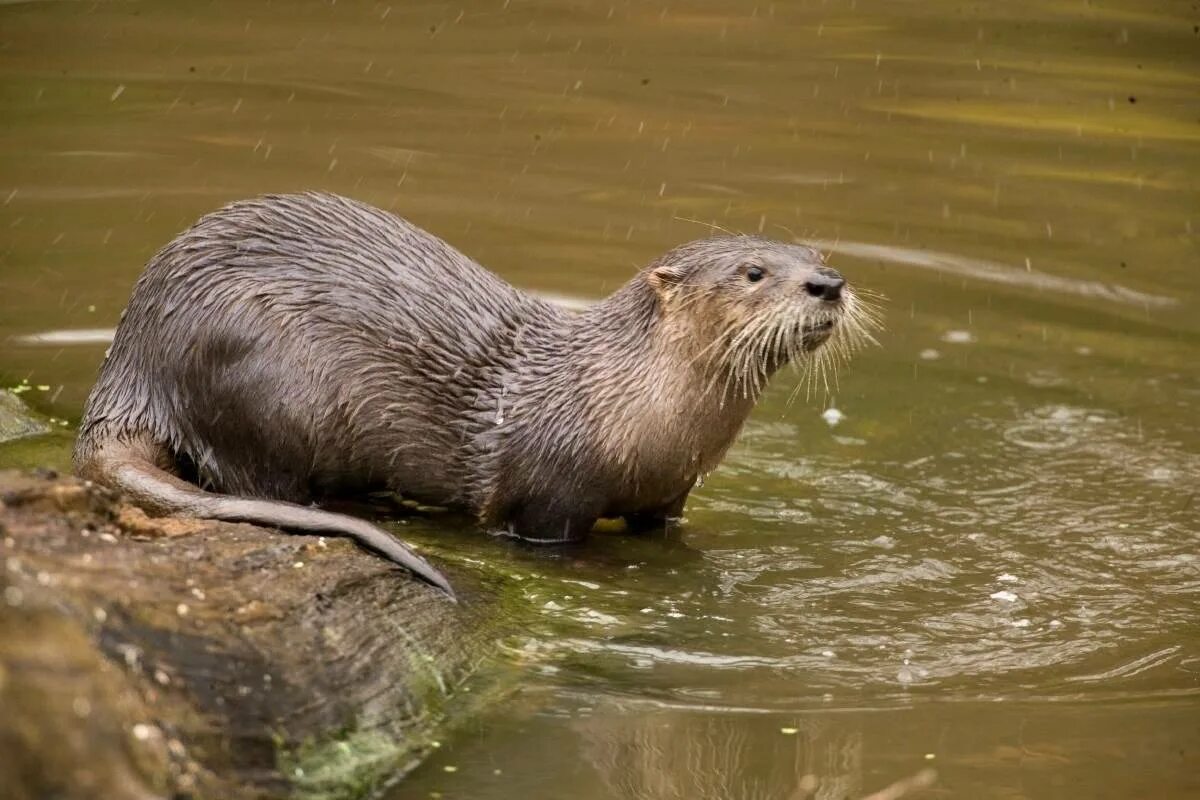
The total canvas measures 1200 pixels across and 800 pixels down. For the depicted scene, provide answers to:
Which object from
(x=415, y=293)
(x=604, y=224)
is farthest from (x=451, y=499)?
(x=604, y=224)

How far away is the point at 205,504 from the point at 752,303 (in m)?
1.41

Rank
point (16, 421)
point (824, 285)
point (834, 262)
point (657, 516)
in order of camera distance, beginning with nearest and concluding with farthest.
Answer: point (824, 285) < point (657, 516) < point (16, 421) < point (834, 262)

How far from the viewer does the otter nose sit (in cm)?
444

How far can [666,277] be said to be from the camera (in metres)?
4.66

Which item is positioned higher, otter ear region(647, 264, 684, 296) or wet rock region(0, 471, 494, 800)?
otter ear region(647, 264, 684, 296)

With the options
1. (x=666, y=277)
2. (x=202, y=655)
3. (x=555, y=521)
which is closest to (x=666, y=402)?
(x=666, y=277)

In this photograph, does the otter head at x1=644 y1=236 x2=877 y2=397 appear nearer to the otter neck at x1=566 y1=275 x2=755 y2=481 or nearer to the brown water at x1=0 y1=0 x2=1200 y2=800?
the otter neck at x1=566 y1=275 x2=755 y2=481

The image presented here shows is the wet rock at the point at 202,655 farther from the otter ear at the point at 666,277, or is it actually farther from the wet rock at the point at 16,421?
the wet rock at the point at 16,421

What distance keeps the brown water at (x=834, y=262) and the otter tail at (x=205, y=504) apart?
0.32 m

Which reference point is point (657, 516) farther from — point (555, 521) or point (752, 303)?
point (752, 303)

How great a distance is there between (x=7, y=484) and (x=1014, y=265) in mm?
4796

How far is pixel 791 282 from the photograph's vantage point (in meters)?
4.48

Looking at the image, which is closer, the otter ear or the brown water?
the brown water

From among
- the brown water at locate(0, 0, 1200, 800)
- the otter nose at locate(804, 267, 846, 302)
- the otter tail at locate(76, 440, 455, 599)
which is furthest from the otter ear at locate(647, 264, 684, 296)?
the otter tail at locate(76, 440, 455, 599)
